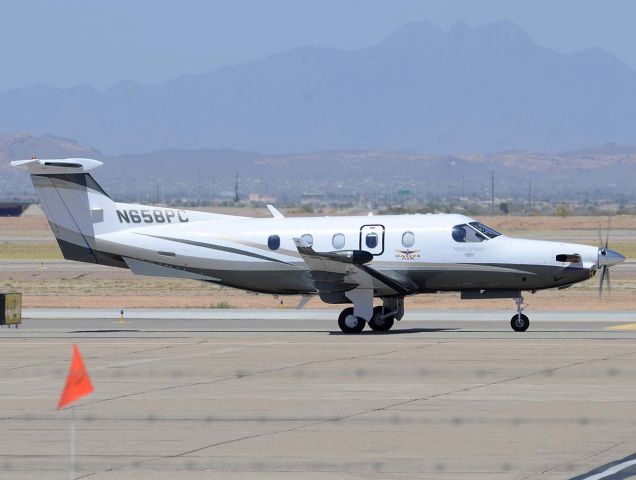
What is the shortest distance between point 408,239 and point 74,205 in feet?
28.2

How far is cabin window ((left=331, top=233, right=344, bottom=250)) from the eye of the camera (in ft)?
109

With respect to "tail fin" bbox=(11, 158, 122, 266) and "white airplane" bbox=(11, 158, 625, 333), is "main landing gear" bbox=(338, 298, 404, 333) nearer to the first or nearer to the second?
"white airplane" bbox=(11, 158, 625, 333)

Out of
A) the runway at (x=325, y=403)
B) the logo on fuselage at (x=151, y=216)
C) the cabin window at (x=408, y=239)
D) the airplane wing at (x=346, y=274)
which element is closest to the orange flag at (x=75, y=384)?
the runway at (x=325, y=403)

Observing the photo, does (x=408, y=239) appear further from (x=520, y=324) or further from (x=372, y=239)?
(x=520, y=324)

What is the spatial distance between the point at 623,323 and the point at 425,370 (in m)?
12.2

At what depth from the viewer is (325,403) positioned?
20.6 metres

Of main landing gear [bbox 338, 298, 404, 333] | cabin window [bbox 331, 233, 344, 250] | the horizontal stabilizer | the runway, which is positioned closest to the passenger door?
cabin window [bbox 331, 233, 344, 250]

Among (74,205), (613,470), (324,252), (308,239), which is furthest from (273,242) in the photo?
(613,470)

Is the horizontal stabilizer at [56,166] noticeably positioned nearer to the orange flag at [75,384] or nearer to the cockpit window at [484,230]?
the cockpit window at [484,230]

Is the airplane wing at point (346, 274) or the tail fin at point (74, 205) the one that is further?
the tail fin at point (74, 205)

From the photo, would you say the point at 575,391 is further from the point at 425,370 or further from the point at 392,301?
A: the point at 392,301

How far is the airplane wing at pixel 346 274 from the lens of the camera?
106 feet

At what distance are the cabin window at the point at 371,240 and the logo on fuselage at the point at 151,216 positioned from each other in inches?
194

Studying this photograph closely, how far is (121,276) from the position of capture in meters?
64.6
